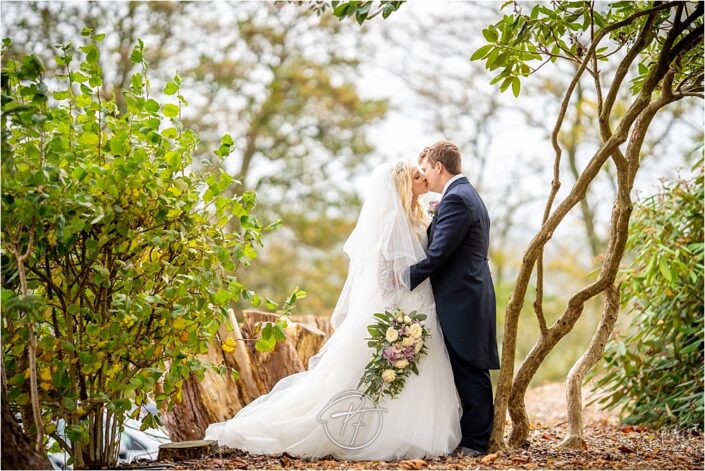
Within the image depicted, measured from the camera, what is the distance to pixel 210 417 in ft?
16.6

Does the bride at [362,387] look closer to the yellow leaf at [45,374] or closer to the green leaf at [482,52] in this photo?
the green leaf at [482,52]

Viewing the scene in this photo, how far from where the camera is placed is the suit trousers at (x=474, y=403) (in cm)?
407

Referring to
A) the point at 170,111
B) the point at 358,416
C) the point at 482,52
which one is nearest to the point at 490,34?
the point at 482,52

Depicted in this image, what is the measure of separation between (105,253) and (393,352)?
1.61 meters

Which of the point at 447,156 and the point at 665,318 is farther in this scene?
the point at 665,318

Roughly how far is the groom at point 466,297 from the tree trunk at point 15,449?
2153mm

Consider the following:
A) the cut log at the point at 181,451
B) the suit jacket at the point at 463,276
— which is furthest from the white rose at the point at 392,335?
the cut log at the point at 181,451

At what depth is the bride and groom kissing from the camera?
13.3 feet

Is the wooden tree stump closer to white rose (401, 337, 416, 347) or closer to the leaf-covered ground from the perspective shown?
the leaf-covered ground

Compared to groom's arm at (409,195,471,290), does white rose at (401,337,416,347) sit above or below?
below

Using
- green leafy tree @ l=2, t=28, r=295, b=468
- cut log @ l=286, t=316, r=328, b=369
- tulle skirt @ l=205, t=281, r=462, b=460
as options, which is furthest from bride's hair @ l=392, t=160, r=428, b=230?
cut log @ l=286, t=316, r=328, b=369

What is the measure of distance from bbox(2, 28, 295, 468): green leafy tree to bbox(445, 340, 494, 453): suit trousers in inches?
45.8

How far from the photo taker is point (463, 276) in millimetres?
4172

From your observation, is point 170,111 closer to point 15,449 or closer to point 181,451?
point 15,449
